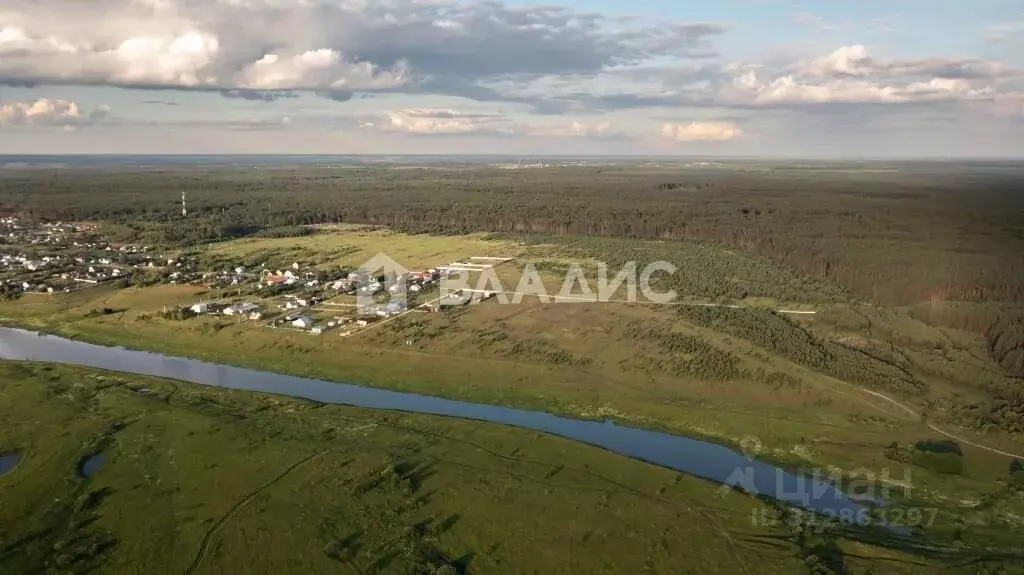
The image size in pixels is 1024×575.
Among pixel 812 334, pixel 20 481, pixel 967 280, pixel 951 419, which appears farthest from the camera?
pixel 967 280

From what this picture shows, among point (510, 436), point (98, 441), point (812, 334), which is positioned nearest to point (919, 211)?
point (812, 334)

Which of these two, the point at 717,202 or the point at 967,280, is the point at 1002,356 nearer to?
the point at 967,280

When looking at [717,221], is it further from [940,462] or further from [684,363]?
[940,462]

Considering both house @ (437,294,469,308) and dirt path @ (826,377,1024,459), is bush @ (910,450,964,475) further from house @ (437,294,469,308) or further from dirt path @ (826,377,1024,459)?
house @ (437,294,469,308)

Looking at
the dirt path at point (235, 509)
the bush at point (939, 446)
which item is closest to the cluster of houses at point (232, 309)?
the dirt path at point (235, 509)

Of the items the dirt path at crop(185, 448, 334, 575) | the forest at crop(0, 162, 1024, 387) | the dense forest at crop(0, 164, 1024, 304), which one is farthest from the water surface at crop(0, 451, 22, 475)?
the dense forest at crop(0, 164, 1024, 304)
